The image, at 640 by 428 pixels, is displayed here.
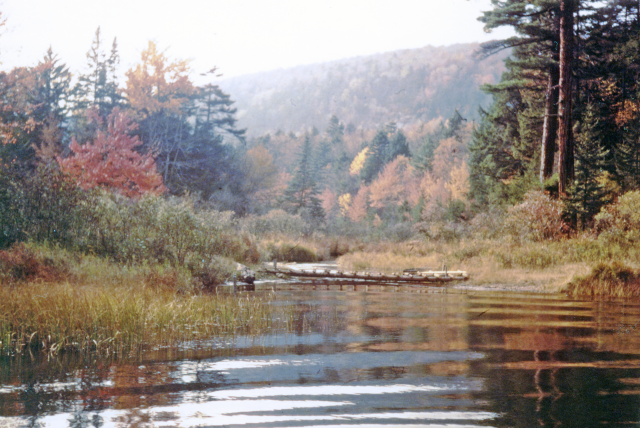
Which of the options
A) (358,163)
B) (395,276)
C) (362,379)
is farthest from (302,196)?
(362,379)

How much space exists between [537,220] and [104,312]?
21463mm

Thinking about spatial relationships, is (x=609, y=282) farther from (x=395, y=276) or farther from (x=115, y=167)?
(x=115, y=167)

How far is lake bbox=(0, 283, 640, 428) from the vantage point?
6832 mm

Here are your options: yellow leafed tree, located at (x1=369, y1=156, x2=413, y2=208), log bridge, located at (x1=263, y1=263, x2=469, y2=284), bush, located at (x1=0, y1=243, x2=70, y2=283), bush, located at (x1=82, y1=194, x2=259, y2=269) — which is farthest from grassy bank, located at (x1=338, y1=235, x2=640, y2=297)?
yellow leafed tree, located at (x1=369, y1=156, x2=413, y2=208)

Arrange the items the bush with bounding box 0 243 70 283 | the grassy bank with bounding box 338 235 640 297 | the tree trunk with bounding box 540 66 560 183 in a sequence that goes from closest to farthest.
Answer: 1. the bush with bounding box 0 243 70 283
2. the grassy bank with bounding box 338 235 640 297
3. the tree trunk with bounding box 540 66 560 183

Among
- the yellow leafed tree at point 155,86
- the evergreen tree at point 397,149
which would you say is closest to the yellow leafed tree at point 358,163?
the evergreen tree at point 397,149

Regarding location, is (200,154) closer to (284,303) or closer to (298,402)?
(284,303)

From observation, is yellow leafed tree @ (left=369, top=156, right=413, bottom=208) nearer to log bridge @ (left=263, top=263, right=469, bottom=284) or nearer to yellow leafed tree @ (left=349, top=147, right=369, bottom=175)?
yellow leafed tree @ (left=349, top=147, right=369, bottom=175)

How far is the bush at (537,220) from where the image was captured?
89.2 feet

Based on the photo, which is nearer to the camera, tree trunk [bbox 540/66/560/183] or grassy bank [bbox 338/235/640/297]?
→ grassy bank [bbox 338/235/640/297]

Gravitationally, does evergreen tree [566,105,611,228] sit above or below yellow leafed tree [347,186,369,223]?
Result: above

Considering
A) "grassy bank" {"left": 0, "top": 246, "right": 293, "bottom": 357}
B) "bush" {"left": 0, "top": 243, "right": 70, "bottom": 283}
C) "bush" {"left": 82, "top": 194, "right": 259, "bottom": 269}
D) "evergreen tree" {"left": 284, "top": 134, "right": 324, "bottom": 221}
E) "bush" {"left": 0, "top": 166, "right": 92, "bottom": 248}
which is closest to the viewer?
"grassy bank" {"left": 0, "top": 246, "right": 293, "bottom": 357}

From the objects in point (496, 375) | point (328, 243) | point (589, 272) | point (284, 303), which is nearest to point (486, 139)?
point (328, 243)

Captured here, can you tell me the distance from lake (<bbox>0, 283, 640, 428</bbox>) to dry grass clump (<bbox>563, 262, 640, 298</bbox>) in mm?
5300
